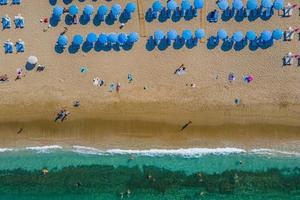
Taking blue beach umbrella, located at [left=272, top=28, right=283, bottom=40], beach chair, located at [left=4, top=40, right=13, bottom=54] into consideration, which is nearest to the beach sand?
beach chair, located at [left=4, top=40, right=13, bottom=54]

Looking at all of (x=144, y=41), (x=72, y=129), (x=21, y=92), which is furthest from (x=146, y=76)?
(x=21, y=92)

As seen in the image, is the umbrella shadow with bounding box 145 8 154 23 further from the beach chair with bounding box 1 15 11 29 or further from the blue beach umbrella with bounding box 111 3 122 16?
the beach chair with bounding box 1 15 11 29

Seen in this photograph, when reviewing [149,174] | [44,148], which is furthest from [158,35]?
[44,148]

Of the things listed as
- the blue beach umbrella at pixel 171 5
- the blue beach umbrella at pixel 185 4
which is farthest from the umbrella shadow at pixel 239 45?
the blue beach umbrella at pixel 171 5

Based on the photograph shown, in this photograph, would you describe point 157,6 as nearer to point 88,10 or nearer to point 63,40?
point 88,10

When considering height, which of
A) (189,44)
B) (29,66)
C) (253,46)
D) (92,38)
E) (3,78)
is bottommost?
(3,78)

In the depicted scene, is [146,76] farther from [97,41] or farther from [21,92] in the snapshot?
[21,92]

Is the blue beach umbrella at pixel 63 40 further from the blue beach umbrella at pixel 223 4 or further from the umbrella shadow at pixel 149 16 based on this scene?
the blue beach umbrella at pixel 223 4
